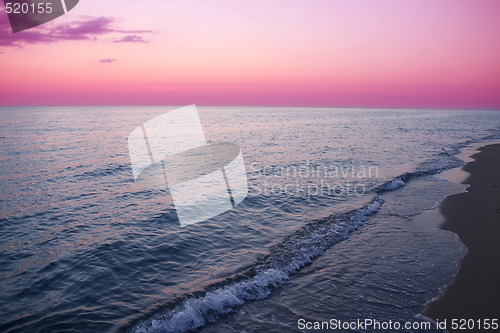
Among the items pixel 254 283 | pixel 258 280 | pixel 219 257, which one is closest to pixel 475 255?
pixel 258 280

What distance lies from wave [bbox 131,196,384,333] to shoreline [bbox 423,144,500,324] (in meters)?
3.77

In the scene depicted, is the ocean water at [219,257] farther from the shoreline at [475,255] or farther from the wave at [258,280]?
the shoreline at [475,255]

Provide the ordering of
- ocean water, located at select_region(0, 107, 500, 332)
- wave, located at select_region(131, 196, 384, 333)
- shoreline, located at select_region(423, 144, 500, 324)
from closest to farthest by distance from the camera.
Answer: wave, located at select_region(131, 196, 384, 333), shoreline, located at select_region(423, 144, 500, 324), ocean water, located at select_region(0, 107, 500, 332)

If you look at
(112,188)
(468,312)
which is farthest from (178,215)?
(468,312)

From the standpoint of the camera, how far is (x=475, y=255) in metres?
9.05

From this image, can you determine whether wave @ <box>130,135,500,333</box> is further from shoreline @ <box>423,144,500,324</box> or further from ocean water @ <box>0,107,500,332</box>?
shoreline @ <box>423,144,500,324</box>

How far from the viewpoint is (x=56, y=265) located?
8.66 meters

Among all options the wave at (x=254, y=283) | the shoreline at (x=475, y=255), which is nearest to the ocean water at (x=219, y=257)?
the wave at (x=254, y=283)

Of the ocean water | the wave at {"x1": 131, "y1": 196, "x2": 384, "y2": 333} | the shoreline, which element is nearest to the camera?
the wave at {"x1": 131, "y1": 196, "x2": 384, "y2": 333}

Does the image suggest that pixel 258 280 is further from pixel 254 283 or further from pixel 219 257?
pixel 219 257

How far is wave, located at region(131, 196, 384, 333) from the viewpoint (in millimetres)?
6352

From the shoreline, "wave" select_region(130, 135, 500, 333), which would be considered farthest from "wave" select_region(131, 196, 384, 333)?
the shoreline

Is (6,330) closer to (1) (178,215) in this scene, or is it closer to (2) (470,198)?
(1) (178,215)

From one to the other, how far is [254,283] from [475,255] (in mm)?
7587
